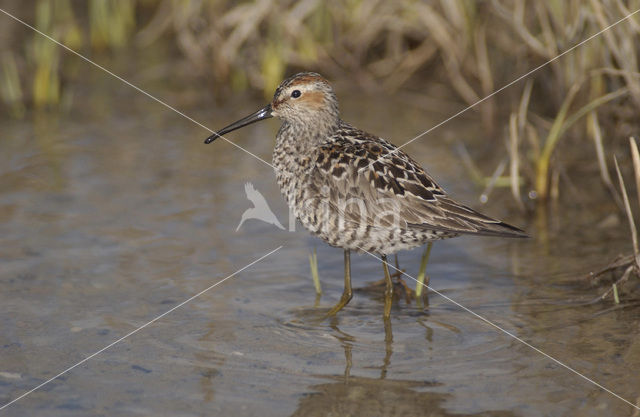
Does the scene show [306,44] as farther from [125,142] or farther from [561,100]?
[561,100]

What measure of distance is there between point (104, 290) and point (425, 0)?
5.39 m

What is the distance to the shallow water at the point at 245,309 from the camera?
4988 mm

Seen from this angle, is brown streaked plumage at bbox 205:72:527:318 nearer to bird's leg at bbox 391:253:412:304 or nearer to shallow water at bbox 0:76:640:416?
bird's leg at bbox 391:253:412:304

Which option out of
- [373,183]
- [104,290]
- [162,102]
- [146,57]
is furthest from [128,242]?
[146,57]

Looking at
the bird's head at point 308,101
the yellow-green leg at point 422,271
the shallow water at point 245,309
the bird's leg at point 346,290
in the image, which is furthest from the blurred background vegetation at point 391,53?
the bird's leg at point 346,290

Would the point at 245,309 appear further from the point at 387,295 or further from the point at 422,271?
the point at 422,271

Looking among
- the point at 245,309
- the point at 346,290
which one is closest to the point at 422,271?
the point at 346,290

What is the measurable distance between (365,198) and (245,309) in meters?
1.18

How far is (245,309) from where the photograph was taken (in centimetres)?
622

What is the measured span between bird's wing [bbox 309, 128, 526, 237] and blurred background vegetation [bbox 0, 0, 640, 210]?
8.19ft

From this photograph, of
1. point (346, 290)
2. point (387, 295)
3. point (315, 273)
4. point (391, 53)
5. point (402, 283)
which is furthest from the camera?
point (391, 53)

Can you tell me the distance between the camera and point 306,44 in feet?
34.3

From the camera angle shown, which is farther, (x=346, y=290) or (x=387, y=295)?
(x=346, y=290)

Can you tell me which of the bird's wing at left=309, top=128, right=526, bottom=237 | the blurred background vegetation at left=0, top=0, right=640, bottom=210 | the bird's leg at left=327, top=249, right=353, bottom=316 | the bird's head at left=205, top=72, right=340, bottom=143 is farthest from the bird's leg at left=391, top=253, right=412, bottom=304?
the blurred background vegetation at left=0, top=0, right=640, bottom=210
